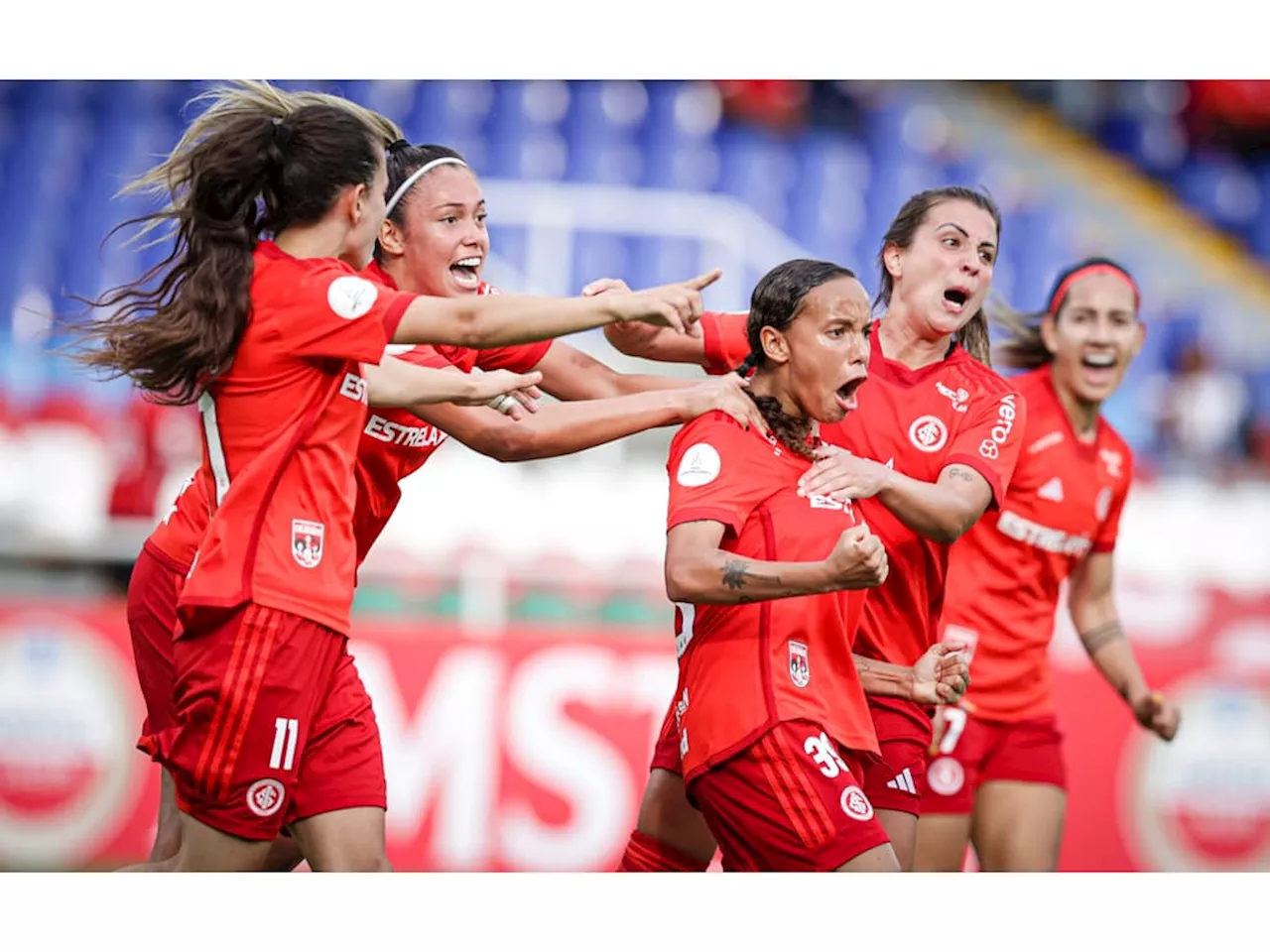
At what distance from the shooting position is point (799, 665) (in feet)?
11.9

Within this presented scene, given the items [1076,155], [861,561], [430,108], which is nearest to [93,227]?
[430,108]

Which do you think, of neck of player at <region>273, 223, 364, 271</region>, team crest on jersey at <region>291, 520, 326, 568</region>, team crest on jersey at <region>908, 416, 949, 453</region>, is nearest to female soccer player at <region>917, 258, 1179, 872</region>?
team crest on jersey at <region>908, 416, 949, 453</region>

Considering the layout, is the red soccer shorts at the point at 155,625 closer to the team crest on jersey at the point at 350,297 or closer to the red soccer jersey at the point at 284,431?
the red soccer jersey at the point at 284,431

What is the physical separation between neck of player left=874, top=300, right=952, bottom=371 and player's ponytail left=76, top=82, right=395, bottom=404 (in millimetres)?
1576

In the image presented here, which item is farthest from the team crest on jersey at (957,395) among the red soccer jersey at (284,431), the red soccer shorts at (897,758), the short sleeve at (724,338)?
the red soccer jersey at (284,431)

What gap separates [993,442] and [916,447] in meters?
0.20

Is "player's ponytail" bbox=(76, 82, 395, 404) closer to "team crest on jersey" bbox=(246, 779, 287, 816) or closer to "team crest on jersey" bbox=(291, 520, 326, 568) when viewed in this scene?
"team crest on jersey" bbox=(291, 520, 326, 568)

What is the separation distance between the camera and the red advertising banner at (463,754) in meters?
6.90

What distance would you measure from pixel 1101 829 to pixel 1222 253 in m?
5.83

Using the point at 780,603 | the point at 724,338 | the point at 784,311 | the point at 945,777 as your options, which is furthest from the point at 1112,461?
the point at 780,603

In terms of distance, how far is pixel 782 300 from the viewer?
12.5 ft

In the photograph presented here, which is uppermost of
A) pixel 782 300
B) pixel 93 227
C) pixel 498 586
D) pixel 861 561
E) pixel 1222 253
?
pixel 1222 253

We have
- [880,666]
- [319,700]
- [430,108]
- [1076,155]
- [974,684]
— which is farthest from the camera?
[1076,155]

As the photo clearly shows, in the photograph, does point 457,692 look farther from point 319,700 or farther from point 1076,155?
point 1076,155
